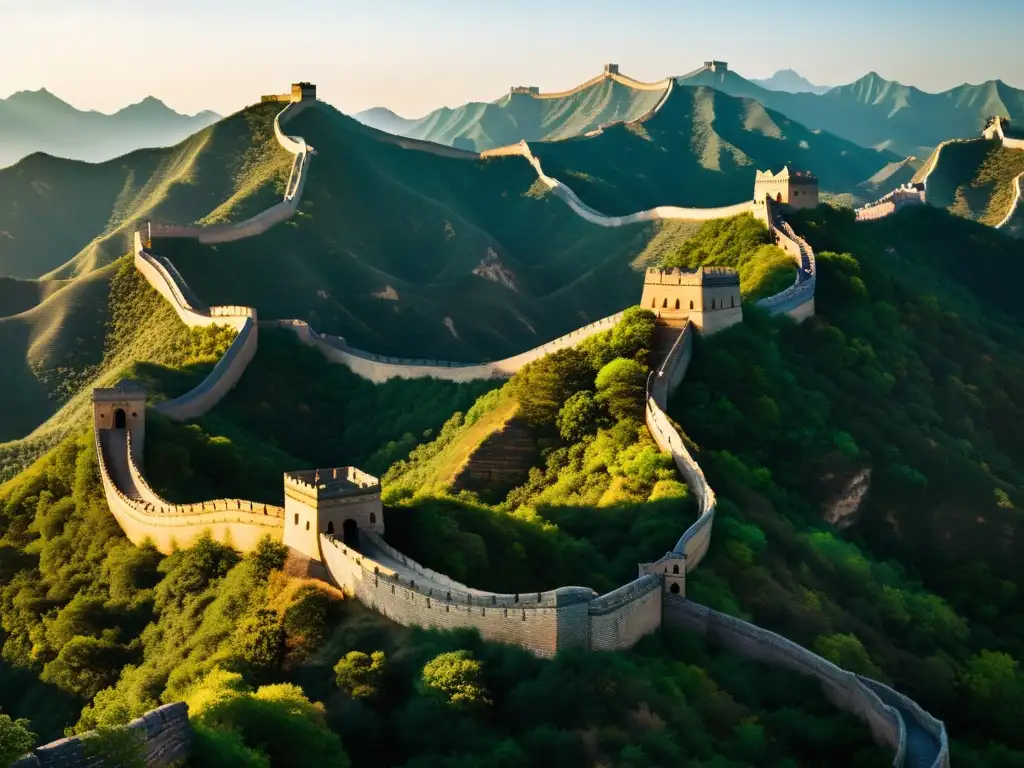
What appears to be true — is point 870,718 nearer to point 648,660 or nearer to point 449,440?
point 648,660

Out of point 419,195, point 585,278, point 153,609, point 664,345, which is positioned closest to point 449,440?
point 664,345

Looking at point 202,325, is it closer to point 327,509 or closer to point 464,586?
point 327,509

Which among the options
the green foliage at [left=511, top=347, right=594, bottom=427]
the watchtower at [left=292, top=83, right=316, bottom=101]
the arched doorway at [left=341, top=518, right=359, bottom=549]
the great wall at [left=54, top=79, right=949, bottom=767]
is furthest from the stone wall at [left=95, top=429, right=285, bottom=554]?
the watchtower at [left=292, top=83, right=316, bottom=101]

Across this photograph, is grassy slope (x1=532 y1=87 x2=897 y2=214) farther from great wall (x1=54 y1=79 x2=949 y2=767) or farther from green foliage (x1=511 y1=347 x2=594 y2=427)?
great wall (x1=54 y1=79 x2=949 y2=767)

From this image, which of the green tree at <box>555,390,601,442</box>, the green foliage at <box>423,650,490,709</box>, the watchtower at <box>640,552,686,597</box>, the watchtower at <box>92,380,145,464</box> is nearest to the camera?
the green foliage at <box>423,650,490,709</box>

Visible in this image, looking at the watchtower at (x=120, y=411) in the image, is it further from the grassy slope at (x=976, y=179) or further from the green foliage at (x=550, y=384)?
the grassy slope at (x=976, y=179)
